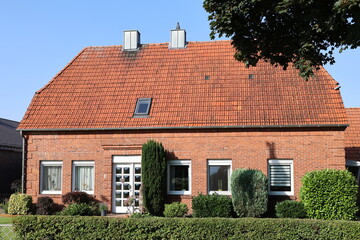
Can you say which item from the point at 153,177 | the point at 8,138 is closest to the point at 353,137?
the point at 153,177

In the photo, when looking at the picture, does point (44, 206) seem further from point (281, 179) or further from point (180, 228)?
point (281, 179)

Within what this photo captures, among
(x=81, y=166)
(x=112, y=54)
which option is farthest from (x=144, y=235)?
(x=112, y=54)

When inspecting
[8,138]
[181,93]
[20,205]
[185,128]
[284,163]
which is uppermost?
[181,93]

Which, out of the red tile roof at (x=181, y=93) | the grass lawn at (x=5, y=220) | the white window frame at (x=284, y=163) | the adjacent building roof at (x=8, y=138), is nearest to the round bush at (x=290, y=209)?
the white window frame at (x=284, y=163)

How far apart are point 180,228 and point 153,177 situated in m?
6.27

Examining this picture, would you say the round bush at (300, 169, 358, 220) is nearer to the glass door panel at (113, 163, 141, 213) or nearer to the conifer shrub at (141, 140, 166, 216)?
the conifer shrub at (141, 140, 166, 216)

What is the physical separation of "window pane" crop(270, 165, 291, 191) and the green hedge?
665 centimetres

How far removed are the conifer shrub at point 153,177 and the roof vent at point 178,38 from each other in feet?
21.4

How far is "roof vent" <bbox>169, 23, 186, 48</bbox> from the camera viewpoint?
22.0 metres

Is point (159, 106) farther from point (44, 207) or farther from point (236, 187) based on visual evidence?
point (44, 207)

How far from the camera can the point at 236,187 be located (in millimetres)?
16297

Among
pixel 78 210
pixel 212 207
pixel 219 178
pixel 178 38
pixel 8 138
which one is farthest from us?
pixel 8 138

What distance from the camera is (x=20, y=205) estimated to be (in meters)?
18.1

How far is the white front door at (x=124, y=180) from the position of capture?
730 inches
